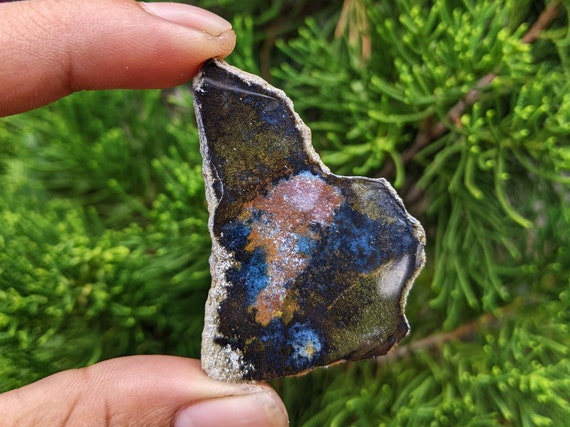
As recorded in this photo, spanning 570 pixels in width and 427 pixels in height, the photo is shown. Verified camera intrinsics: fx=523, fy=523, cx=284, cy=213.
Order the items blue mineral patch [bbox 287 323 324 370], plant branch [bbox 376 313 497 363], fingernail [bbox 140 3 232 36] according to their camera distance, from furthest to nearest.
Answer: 1. plant branch [bbox 376 313 497 363]
2. fingernail [bbox 140 3 232 36]
3. blue mineral patch [bbox 287 323 324 370]

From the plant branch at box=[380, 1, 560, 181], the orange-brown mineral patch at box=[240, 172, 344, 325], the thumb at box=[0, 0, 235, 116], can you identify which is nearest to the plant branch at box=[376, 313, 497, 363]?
the plant branch at box=[380, 1, 560, 181]

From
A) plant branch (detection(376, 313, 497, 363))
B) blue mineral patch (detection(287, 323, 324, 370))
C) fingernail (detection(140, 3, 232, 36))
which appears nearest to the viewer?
blue mineral patch (detection(287, 323, 324, 370))

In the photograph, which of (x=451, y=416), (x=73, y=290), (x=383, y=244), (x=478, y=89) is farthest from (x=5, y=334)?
(x=478, y=89)

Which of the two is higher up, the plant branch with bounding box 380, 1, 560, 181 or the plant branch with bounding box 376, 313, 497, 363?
the plant branch with bounding box 380, 1, 560, 181

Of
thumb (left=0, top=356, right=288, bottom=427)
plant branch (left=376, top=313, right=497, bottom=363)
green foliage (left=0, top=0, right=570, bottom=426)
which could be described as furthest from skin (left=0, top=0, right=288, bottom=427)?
plant branch (left=376, top=313, right=497, bottom=363)

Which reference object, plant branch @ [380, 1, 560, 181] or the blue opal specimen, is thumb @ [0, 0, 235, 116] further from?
plant branch @ [380, 1, 560, 181]

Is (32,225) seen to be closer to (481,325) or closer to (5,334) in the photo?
(5,334)

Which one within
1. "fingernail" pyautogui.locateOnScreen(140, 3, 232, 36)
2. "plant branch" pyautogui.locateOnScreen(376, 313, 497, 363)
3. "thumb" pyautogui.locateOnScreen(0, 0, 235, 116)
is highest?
"fingernail" pyautogui.locateOnScreen(140, 3, 232, 36)

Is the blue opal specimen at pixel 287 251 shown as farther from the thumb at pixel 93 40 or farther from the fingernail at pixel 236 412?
the thumb at pixel 93 40

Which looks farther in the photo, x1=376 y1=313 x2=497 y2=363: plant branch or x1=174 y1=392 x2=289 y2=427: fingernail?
x1=376 y1=313 x2=497 y2=363: plant branch
